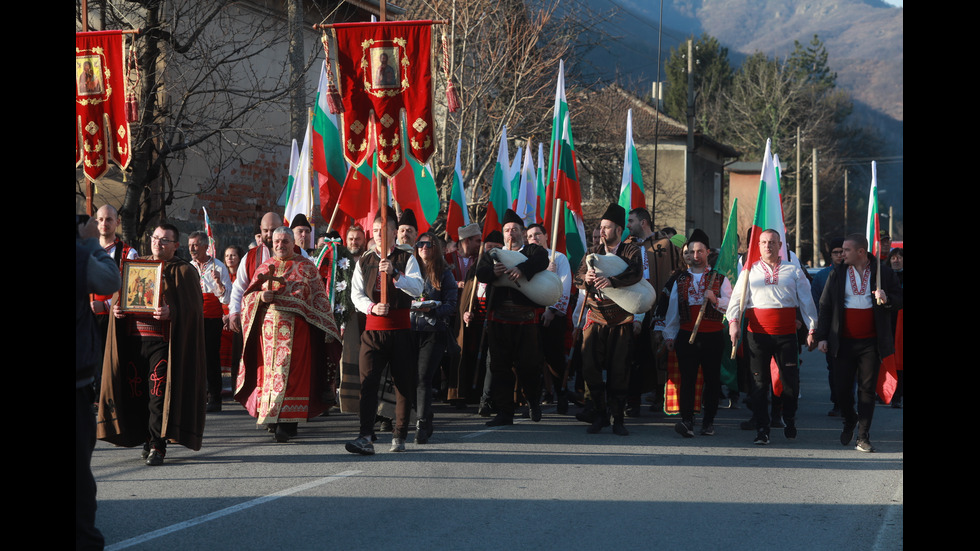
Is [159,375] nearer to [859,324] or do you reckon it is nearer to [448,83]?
[448,83]

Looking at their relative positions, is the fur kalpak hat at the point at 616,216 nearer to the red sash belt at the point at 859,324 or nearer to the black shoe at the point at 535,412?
the black shoe at the point at 535,412

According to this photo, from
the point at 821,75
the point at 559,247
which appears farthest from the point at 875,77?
the point at 559,247

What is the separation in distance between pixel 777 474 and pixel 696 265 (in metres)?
2.90

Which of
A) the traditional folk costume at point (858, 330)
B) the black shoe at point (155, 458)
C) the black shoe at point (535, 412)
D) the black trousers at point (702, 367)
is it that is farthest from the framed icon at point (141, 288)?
the traditional folk costume at point (858, 330)

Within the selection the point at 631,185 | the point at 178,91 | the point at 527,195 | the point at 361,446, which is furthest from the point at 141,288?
the point at 527,195

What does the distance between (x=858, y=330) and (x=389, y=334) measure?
4163 millimetres

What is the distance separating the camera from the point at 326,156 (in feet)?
46.2

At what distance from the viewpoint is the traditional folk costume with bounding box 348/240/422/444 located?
8812 mm

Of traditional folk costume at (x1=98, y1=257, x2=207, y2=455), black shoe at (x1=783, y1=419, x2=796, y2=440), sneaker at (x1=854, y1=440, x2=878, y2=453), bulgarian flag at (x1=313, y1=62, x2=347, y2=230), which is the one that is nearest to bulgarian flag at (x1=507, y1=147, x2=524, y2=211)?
bulgarian flag at (x1=313, y1=62, x2=347, y2=230)

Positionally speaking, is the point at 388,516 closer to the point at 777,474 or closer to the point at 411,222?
the point at 777,474

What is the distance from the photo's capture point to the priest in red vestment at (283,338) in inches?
369

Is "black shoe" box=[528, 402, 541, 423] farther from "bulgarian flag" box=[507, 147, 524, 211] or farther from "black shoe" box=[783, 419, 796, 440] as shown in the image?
"bulgarian flag" box=[507, 147, 524, 211]

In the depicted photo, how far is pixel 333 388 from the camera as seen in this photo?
32.9 ft

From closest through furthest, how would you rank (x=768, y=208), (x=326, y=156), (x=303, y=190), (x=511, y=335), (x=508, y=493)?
1. (x=508, y=493)
2. (x=768, y=208)
3. (x=511, y=335)
4. (x=303, y=190)
5. (x=326, y=156)
